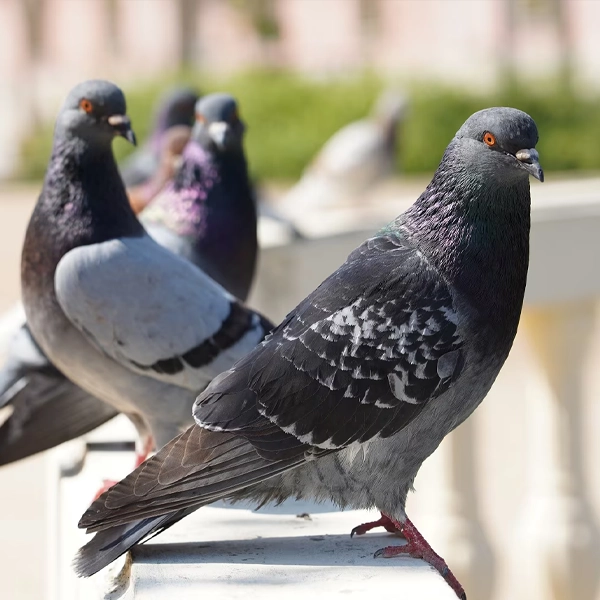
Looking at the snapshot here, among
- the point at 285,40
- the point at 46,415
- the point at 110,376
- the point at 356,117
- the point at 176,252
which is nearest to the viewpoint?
the point at 110,376

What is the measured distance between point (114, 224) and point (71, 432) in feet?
3.18

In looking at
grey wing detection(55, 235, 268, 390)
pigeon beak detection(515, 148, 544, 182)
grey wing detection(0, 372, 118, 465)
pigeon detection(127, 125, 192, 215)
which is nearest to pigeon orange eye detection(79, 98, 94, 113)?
grey wing detection(55, 235, 268, 390)

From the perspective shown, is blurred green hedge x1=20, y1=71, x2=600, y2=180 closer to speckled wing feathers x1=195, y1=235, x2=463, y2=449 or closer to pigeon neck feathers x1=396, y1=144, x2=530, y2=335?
pigeon neck feathers x1=396, y1=144, x2=530, y2=335

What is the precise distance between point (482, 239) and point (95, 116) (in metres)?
1.85

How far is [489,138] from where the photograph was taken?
3.08 m

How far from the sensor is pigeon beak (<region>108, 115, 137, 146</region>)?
433cm

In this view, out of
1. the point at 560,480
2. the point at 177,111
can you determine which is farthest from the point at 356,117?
the point at 560,480

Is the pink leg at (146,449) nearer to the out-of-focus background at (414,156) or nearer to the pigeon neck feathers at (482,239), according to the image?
the out-of-focus background at (414,156)

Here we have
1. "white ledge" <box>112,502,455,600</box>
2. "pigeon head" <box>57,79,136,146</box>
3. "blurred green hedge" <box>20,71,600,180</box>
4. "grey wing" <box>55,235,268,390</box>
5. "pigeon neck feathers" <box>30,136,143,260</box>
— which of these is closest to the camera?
"white ledge" <box>112,502,455,600</box>

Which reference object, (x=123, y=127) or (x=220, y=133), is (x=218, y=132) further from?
(x=123, y=127)

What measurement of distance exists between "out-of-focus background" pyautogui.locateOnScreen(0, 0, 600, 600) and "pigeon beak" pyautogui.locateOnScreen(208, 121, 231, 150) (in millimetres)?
841

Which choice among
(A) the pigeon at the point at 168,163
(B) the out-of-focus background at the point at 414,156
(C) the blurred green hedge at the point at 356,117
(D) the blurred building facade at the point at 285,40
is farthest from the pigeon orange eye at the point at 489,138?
(D) the blurred building facade at the point at 285,40

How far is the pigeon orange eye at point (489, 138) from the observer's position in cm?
306

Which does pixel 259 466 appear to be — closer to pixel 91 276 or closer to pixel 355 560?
pixel 355 560
